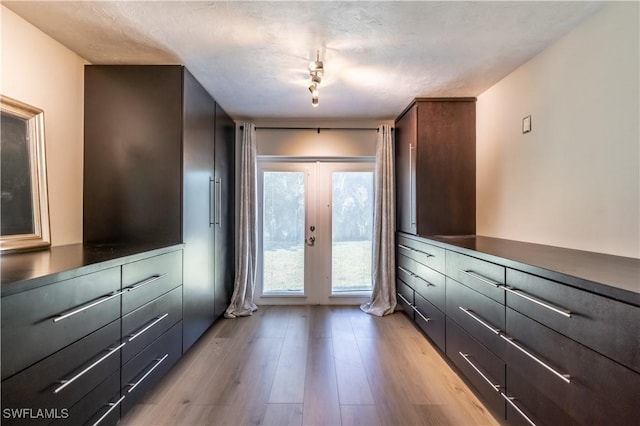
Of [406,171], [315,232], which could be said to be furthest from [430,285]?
[315,232]

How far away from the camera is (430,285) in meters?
2.47

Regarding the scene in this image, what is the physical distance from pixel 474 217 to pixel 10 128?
3691 millimetres

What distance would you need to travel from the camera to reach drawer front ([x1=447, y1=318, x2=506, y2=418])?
1.53 metres

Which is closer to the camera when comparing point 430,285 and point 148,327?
point 148,327

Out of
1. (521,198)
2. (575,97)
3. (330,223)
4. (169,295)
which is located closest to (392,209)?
(330,223)

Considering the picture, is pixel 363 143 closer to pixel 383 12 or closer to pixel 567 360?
pixel 383 12

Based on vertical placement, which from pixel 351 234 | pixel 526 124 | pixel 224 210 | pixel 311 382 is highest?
pixel 526 124

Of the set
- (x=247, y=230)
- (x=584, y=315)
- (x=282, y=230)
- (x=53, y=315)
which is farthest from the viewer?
(x=282, y=230)

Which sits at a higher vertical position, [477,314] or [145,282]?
[145,282]

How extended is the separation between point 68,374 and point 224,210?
83.2 inches

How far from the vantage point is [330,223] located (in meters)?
3.65

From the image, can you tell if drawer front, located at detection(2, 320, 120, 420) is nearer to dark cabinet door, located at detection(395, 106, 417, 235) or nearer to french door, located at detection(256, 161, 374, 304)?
french door, located at detection(256, 161, 374, 304)

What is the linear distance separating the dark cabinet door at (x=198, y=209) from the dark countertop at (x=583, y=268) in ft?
7.04

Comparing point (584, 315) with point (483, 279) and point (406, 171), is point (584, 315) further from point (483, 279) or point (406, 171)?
point (406, 171)
